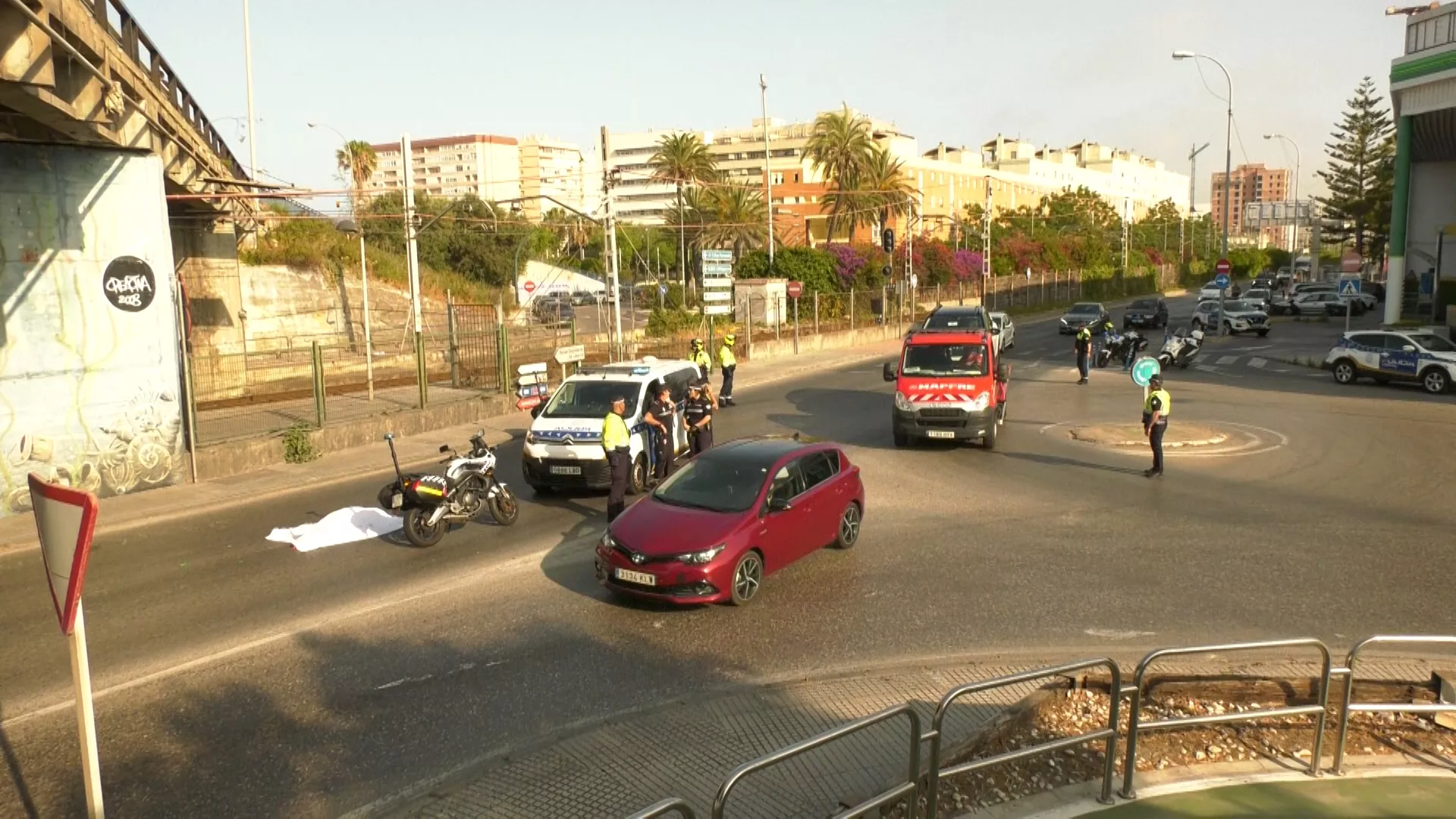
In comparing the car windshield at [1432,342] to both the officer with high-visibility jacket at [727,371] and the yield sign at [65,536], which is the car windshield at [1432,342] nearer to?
the officer with high-visibility jacket at [727,371]

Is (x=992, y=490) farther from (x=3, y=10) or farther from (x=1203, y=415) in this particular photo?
(x=3, y=10)

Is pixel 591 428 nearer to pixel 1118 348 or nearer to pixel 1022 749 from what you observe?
pixel 1022 749

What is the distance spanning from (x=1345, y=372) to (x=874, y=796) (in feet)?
94.3

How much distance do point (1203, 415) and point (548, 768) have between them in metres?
19.7

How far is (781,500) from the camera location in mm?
10031

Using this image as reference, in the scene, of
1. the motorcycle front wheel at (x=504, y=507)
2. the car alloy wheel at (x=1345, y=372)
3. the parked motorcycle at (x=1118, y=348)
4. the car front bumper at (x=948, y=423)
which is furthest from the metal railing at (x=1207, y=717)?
the parked motorcycle at (x=1118, y=348)

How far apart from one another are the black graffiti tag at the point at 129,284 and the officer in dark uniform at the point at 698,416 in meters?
8.91

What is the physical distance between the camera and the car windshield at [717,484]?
386 inches

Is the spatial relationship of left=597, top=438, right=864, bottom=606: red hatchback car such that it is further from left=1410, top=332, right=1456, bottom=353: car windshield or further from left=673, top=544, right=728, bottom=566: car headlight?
left=1410, top=332, right=1456, bottom=353: car windshield

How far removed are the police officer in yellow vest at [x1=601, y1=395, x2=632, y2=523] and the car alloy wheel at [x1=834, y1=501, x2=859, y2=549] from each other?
9.36ft

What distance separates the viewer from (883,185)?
7575 centimetres

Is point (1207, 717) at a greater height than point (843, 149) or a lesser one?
lesser

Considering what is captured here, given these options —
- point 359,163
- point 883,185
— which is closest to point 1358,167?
point 883,185

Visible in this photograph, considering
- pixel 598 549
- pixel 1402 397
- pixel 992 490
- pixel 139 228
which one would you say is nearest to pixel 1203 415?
pixel 1402 397
